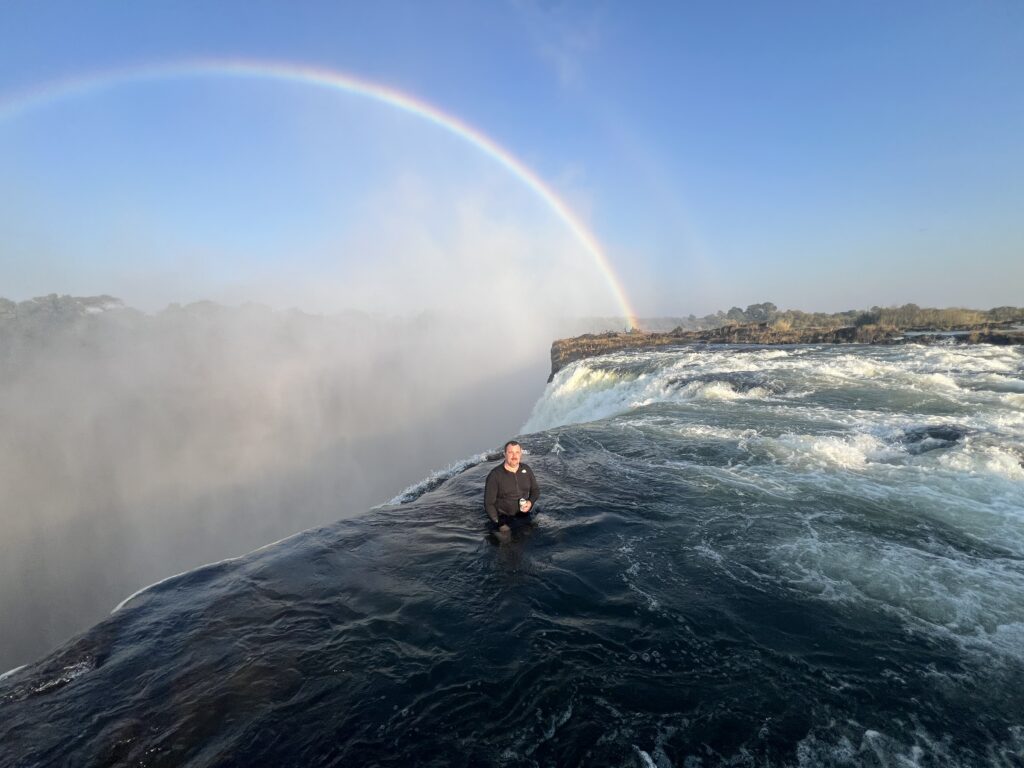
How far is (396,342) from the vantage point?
279 ft

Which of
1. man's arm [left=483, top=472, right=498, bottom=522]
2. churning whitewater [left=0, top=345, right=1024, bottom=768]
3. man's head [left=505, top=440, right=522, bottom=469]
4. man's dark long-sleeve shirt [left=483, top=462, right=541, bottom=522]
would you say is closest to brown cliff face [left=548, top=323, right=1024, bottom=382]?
churning whitewater [left=0, top=345, right=1024, bottom=768]

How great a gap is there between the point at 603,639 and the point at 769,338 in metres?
48.0

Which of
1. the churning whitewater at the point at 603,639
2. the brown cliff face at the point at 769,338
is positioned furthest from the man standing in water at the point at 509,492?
the brown cliff face at the point at 769,338

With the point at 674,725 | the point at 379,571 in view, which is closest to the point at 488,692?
the point at 674,725

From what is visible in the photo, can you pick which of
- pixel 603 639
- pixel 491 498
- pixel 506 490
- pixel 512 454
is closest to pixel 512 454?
pixel 512 454

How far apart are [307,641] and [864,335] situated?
4754 centimetres

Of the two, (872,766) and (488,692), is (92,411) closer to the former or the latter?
(488,692)

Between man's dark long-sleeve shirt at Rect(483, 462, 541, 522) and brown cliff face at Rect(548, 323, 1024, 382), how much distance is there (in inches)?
1414

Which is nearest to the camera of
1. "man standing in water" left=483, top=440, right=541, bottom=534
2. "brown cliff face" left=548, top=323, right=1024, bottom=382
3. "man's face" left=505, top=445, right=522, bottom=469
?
"man's face" left=505, top=445, right=522, bottom=469

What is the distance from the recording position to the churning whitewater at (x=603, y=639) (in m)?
3.89

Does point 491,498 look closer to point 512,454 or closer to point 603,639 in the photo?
point 512,454

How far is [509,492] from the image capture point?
26.9 ft

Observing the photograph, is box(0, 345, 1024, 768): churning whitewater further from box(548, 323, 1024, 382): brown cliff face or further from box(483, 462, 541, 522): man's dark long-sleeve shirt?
box(548, 323, 1024, 382): brown cliff face

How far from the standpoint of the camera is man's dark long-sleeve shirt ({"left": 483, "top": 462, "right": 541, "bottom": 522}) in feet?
A: 26.3
